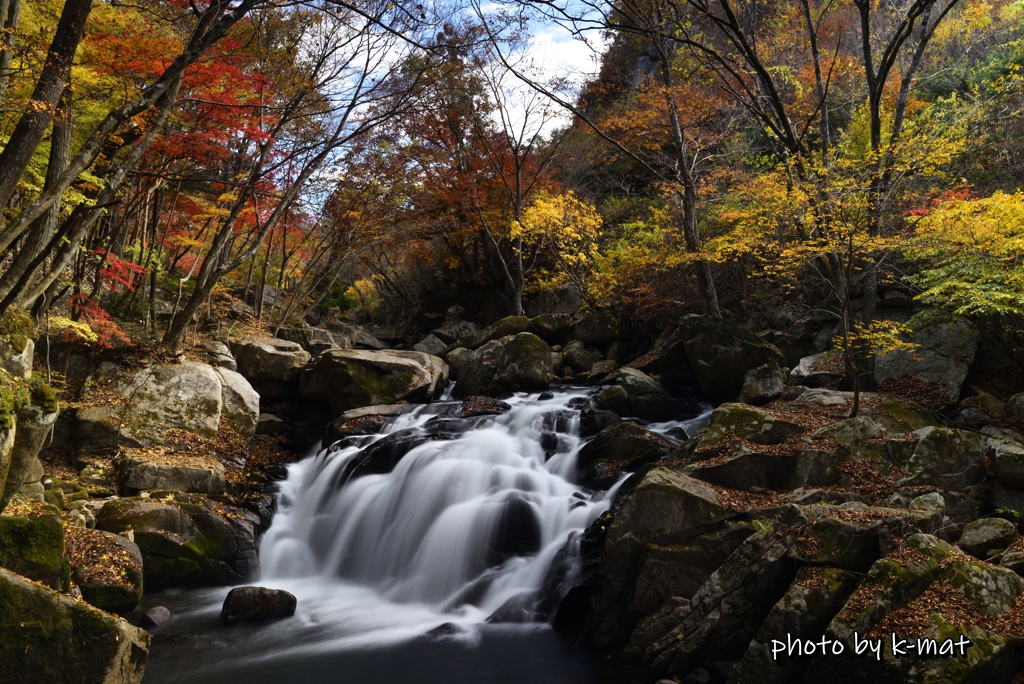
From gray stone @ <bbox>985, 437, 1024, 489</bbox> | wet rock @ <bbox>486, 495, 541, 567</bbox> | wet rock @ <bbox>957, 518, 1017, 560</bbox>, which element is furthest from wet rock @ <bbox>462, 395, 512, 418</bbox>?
wet rock @ <bbox>957, 518, 1017, 560</bbox>

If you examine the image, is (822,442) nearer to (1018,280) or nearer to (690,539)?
(690,539)

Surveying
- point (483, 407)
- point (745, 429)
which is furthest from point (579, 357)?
point (745, 429)

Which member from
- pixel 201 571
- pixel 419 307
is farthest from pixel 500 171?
pixel 201 571

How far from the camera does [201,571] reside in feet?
28.0

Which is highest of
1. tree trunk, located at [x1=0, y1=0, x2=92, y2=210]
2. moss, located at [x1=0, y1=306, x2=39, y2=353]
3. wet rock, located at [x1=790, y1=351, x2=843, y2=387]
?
tree trunk, located at [x1=0, y1=0, x2=92, y2=210]

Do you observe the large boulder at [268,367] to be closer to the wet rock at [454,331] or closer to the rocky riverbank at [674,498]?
the rocky riverbank at [674,498]

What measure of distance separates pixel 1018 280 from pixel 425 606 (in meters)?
8.75

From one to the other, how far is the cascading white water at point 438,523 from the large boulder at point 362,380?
204 cm

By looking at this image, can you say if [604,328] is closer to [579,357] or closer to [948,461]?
[579,357]

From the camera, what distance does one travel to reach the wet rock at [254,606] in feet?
24.6

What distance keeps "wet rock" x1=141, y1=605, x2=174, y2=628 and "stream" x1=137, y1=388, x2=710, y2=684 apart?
85mm

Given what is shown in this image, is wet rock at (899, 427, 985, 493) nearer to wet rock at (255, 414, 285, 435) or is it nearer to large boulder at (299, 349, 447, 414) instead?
large boulder at (299, 349, 447, 414)

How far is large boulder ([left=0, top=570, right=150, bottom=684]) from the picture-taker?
4.56 metres

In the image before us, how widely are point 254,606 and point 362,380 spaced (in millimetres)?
6892
